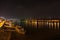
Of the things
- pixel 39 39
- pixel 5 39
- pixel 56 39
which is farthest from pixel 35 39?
pixel 5 39

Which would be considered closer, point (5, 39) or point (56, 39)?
point (5, 39)

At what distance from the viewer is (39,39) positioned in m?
42.4

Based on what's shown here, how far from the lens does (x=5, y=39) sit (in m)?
27.7

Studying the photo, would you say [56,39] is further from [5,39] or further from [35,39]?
[5,39]

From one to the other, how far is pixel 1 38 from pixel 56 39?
2105 cm

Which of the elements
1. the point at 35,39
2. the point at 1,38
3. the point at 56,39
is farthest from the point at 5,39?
the point at 56,39

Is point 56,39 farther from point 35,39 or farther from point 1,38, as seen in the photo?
point 1,38

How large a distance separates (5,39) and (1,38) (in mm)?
888

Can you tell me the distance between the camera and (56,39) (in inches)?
1684

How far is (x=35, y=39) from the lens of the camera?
140 feet

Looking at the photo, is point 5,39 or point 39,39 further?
point 39,39

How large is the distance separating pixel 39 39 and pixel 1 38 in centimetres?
1731

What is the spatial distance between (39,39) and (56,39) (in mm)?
5558

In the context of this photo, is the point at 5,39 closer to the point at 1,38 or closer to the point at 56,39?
the point at 1,38
